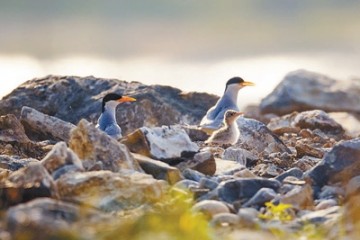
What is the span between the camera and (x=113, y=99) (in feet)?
61.4

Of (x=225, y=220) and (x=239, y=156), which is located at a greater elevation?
(x=225, y=220)

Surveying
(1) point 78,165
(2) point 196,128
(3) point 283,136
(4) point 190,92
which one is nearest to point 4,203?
(1) point 78,165

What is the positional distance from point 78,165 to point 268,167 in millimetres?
3330

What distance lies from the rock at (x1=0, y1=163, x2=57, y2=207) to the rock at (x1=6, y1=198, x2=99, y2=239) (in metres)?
1.65

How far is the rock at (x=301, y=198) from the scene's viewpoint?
1047cm

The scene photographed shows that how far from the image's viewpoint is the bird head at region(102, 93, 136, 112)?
1847 centimetres

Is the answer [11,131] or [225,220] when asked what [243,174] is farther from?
[11,131]

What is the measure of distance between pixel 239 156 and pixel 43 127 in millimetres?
3650

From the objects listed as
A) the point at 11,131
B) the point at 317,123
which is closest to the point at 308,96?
the point at 317,123

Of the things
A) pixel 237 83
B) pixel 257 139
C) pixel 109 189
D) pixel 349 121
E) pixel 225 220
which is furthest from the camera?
pixel 349 121

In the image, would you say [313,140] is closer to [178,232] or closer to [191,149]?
[191,149]

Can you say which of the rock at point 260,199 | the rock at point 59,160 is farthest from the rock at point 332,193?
the rock at point 59,160

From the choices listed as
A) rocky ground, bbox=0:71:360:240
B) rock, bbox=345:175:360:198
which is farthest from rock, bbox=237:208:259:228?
rock, bbox=345:175:360:198

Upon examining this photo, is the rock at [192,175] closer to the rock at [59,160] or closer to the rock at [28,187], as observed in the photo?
the rock at [59,160]
